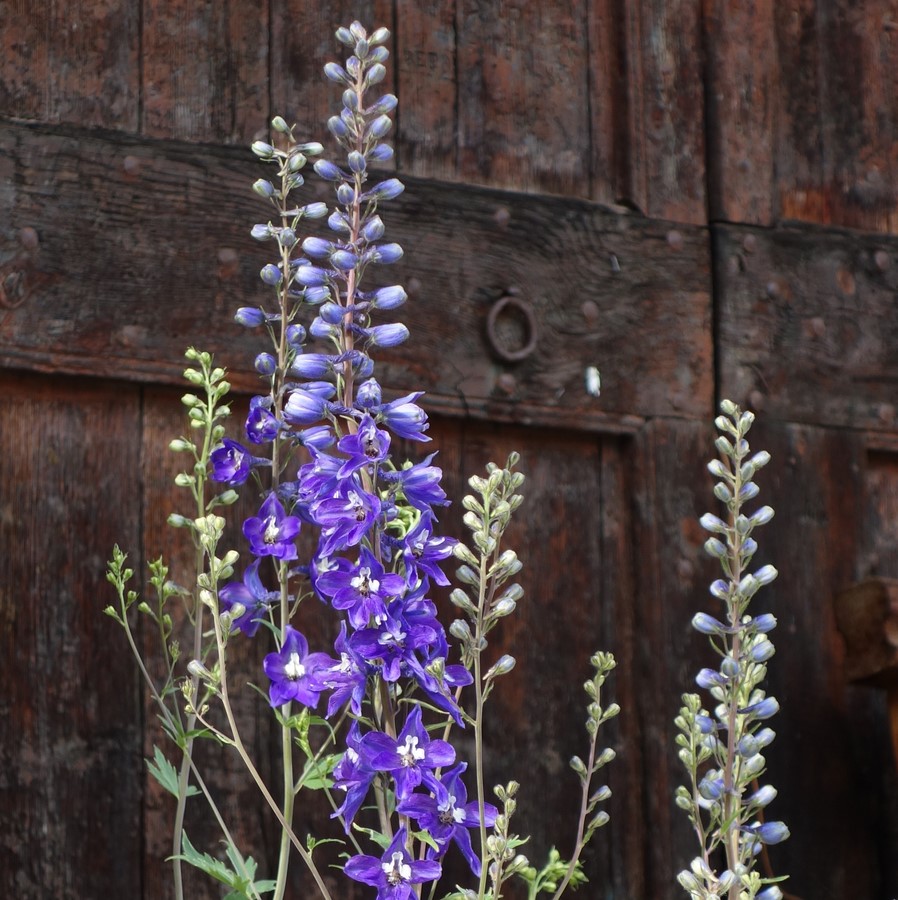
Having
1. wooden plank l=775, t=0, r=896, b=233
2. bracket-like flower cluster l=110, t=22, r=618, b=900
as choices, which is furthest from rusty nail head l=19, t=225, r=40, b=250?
wooden plank l=775, t=0, r=896, b=233

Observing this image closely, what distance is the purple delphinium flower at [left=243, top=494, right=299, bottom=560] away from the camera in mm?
1900

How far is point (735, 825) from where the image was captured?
177 centimetres

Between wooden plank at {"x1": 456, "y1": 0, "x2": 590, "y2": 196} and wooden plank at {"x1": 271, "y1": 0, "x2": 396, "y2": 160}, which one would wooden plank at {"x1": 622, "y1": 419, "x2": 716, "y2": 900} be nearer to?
wooden plank at {"x1": 456, "y1": 0, "x2": 590, "y2": 196}

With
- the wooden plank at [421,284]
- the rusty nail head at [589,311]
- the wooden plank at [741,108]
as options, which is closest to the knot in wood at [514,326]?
the wooden plank at [421,284]

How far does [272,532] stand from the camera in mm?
1914

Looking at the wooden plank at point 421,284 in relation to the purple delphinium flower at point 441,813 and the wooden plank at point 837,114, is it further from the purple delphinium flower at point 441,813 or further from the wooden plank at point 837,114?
the purple delphinium flower at point 441,813

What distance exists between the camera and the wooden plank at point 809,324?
3.05 metres

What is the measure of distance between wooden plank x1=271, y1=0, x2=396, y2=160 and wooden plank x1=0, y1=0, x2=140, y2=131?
0.25 metres

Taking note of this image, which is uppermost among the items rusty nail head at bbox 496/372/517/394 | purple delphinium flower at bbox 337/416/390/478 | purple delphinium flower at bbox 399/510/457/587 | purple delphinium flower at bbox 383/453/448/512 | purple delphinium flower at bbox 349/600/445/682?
rusty nail head at bbox 496/372/517/394

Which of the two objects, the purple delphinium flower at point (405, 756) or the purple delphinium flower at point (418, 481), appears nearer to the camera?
the purple delphinium flower at point (405, 756)

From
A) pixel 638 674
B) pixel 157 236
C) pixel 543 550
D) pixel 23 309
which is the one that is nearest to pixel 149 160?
pixel 157 236

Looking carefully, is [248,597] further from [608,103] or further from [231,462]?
[608,103]

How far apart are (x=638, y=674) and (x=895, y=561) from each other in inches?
24.5

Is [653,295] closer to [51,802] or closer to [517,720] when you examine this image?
[517,720]
